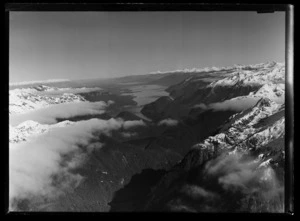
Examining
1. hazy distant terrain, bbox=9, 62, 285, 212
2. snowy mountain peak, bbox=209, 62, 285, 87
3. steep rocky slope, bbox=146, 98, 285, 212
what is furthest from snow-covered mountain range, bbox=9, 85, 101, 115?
snowy mountain peak, bbox=209, 62, 285, 87

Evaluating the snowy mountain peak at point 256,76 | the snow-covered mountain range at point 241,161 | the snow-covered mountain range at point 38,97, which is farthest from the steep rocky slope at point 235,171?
the snow-covered mountain range at point 38,97

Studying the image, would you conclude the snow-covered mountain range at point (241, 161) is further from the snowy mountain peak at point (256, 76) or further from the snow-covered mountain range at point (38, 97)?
the snow-covered mountain range at point (38, 97)

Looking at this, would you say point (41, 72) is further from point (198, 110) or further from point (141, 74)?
point (198, 110)

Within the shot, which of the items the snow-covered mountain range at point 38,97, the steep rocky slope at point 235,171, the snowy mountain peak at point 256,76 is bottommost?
the steep rocky slope at point 235,171

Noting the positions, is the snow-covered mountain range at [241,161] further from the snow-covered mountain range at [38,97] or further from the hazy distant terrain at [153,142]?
the snow-covered mountain range at [38,97]

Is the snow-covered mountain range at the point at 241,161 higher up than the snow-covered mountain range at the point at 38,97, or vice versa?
the snow-covered mountain range at the point at 38,97

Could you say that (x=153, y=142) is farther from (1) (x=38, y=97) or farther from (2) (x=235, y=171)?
(1) (x=38, y=97)

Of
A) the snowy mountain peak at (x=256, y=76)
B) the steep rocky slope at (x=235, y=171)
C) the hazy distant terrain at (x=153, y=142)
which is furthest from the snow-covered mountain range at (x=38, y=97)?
the snowy mountain peak at (x=256, y=76)

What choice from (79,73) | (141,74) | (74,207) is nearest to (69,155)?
(74,207)

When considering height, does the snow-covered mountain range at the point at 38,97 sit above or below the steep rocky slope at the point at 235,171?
above
